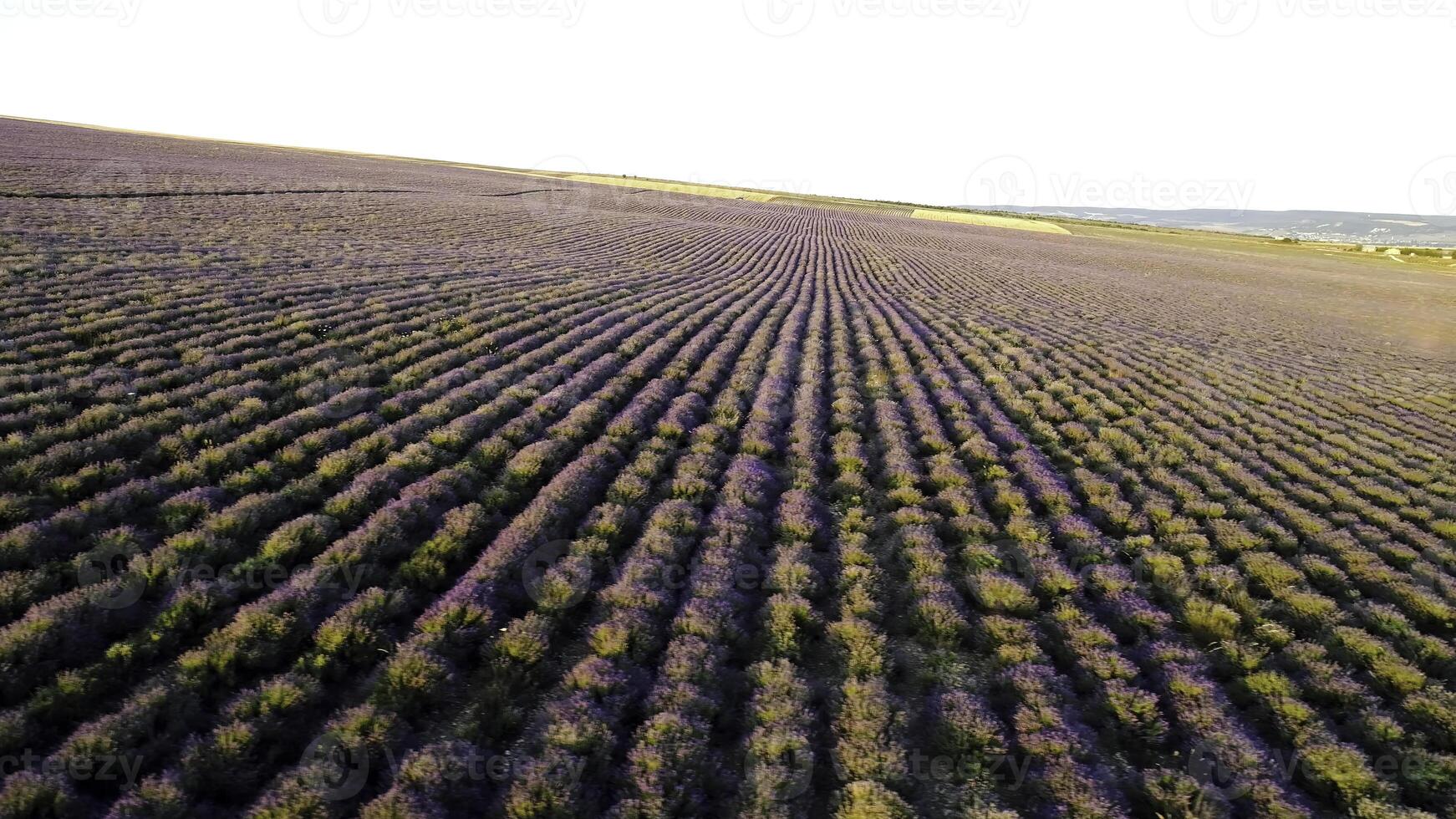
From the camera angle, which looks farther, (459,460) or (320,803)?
(459,460)

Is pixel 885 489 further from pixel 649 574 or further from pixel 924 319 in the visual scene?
pixel 924 319

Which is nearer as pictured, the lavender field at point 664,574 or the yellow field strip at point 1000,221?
the lavender field at point 664,574

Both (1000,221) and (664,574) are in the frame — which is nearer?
(664,574)

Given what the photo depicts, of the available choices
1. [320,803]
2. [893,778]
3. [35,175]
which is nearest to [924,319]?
[893,778]

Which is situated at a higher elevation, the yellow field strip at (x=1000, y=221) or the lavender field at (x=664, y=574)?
the yellow field strip at (x=1000, y=221)

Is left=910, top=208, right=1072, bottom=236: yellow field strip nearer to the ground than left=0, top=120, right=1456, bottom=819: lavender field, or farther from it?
farther from it

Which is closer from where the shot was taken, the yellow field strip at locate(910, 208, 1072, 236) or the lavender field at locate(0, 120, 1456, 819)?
the lavender field at locate(0, 120, 1456, 819)

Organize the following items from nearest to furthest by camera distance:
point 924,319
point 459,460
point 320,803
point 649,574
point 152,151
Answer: point 320,803 < point 649,574 < point 459,460 < point 924,319 < point 152,151

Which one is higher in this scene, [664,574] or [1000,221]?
[1000,221]
